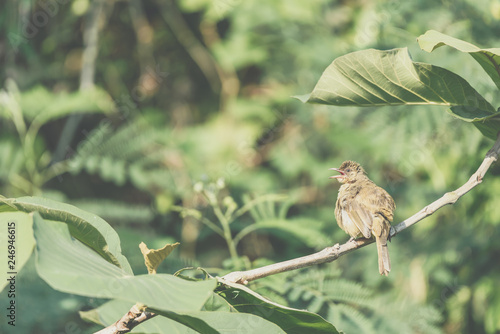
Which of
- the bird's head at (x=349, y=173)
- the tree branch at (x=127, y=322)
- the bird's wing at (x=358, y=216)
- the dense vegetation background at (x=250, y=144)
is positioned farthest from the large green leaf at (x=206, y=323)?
the bird's head at (x=349, y=173)

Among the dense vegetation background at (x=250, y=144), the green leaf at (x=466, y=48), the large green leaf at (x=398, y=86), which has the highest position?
the green leaf at (x=466, y=48)

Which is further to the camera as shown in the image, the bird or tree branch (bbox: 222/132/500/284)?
the bird

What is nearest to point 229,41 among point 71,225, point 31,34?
point 31,34

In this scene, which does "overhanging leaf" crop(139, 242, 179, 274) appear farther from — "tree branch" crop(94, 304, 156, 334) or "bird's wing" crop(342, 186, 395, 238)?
"bird's wing" crop(342, 186, 395, 238)

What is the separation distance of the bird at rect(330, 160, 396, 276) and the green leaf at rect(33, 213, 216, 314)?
3.81 ft

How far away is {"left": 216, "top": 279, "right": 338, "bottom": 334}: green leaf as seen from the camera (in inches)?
52.2

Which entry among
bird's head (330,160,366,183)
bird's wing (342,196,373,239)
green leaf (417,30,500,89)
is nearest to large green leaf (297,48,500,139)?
green leaf (417,30,500,89)

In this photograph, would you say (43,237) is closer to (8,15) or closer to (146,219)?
(146,219)

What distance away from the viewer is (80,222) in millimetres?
1313

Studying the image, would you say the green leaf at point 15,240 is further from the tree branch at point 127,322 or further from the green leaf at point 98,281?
the tree branch at point 127,322

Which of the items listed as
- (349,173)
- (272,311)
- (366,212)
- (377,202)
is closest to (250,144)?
(349,173)

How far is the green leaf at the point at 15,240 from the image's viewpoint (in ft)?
3.70

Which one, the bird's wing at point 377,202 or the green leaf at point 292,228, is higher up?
the bird's wing at point 377,202

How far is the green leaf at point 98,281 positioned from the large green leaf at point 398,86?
638mm
